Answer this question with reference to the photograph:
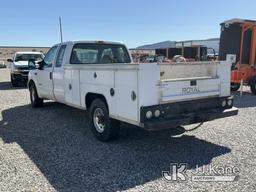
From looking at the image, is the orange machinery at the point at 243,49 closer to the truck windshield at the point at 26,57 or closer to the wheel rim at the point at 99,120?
the wheel rim at the point at 99,120

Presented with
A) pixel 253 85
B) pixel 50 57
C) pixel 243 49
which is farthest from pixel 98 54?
pixel 243 49

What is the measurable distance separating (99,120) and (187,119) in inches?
71.8

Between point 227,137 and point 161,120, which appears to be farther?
point 227,137

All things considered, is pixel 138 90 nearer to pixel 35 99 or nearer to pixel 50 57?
pixel 50 57

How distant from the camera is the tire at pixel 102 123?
571cm

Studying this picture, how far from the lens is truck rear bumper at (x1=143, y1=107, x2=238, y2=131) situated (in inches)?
186

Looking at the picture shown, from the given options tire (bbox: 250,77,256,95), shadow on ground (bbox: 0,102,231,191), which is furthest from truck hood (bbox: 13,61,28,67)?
tire (bbox: 250,77,256,95)

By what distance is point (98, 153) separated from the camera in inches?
209

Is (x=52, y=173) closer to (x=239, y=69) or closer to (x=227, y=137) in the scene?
(x=227, y=137)

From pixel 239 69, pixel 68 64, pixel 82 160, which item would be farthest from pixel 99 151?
pixel 239 69

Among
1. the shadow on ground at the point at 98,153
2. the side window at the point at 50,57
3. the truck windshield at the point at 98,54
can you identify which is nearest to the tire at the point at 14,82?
the side window at the point at 50,57

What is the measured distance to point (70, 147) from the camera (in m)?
5.71

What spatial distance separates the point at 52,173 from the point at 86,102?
217 cm

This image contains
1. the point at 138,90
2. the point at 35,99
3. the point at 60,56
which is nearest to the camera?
the point at 138,90
